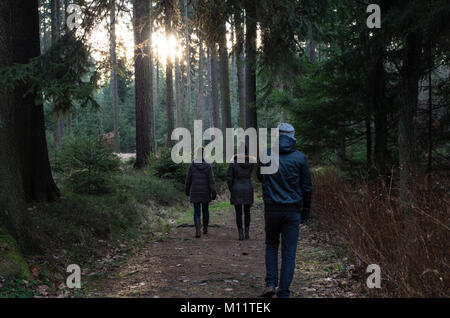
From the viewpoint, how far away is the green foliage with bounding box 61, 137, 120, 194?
9703 millimetres

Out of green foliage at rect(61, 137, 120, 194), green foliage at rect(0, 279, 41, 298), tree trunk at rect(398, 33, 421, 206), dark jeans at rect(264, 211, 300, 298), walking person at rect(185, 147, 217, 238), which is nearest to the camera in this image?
green foliage at rect(0, 279, 41, 298)

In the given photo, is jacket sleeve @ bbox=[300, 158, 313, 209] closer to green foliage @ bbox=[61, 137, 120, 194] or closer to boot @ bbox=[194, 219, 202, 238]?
boot @ bbox=[194, 219, 202, 238]

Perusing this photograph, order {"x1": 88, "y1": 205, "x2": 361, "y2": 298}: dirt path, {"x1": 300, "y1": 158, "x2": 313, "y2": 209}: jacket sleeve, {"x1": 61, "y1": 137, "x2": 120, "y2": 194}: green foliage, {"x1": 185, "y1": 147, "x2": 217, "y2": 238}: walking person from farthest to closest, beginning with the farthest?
{"x1": 61, "y1": 137, "x2": 120, "y2": 194}: green foliage → {"x1": 185, "y1": 147, "x2": 217, "y2": 238}: walking person → {"x1": 88, "y1": 205, "x2": 361, "y2": 298}: dirt path → {"x1": 300, "y1": 158, "x2": 313, "y2": 209}: jacket sleeve

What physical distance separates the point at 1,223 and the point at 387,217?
550 cm

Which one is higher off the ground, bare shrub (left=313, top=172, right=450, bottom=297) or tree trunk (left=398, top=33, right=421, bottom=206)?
tree trunk (left=398, top=33, right=421, bottom=206)

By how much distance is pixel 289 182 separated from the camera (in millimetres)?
4887

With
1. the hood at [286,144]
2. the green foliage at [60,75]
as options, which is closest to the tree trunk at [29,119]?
the green foliage at [60,75]

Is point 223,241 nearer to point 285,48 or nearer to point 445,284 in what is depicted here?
point 285,48

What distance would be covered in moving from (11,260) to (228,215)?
8.43 metres

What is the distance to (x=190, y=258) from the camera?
23.7 feet

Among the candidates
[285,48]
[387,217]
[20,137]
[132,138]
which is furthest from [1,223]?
[132,138]

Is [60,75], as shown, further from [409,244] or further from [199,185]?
[409,244]

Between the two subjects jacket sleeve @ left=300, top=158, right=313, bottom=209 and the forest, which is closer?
jacket sleeve @ left=300, top=158, right=313, bottom=209

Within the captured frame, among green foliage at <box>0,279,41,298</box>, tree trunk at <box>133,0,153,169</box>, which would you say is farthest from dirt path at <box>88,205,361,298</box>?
tree trunk at <box>133,0,153,169</box>
